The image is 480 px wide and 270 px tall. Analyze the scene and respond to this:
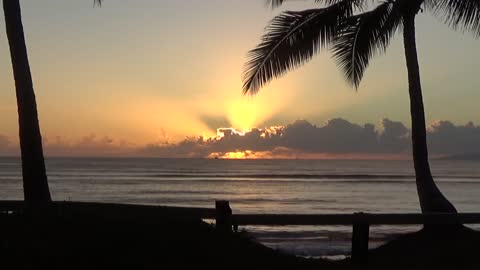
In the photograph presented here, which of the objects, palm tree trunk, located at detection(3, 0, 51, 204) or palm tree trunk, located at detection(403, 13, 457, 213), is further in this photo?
palm tree trunk, located at detection(403, 13, 457, 213)

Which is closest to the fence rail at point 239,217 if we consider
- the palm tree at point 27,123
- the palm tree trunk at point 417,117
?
the palm tree at point 27,123

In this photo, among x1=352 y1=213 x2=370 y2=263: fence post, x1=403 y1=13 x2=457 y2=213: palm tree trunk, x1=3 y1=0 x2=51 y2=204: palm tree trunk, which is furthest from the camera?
x1=403 y1=13 x2=457 y2=213: palm tree trunk

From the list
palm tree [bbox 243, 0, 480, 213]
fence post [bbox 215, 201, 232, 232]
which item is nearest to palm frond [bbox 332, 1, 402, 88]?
palm tree [bbox 243, 0, 480, 213]

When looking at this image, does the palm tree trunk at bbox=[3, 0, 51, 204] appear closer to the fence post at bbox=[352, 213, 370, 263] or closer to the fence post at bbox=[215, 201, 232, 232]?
the fence post at bbox=[215, 201, 232, 232]

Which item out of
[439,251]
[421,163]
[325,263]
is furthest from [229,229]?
[421,163]

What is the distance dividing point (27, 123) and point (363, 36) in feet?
23.6

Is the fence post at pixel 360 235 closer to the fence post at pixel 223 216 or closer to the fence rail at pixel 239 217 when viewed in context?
the fence rail at pixel 239 217

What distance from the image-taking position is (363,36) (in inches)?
594

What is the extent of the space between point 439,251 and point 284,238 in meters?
9.55

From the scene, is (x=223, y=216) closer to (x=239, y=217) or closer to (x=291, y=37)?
(x=239, y=217)

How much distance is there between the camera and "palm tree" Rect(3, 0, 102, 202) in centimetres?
1224

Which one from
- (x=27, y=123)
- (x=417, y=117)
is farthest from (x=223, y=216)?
(x=417, y=117)

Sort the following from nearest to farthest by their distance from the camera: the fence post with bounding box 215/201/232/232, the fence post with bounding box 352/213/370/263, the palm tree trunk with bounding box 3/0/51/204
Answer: the fence post with bounding box 215/201/232/232
the fence post with bounding box 352/213/370/263
the palm tree trunk with bounding box 3/0/51/204

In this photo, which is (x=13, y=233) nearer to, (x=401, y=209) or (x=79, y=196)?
(x=401, y=209)
